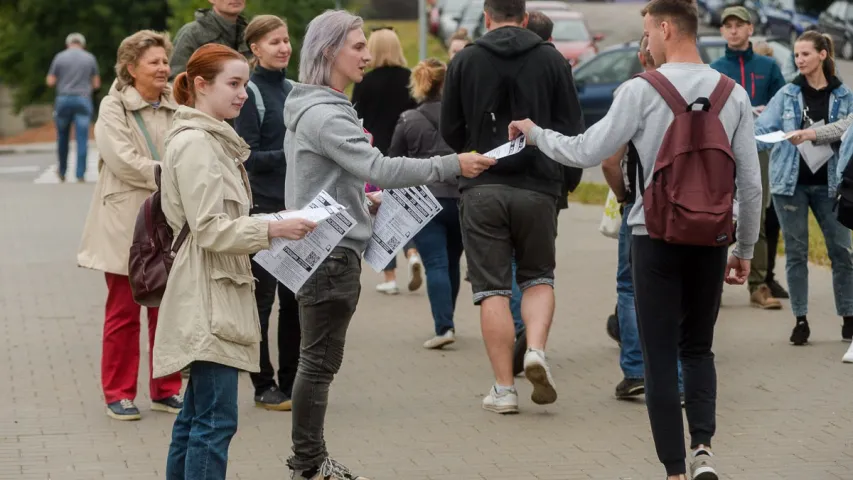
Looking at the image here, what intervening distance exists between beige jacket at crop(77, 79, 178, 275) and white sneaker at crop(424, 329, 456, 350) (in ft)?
7.94

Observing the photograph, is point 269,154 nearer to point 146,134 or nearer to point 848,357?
point 146,134

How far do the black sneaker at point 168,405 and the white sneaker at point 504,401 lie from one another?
1.60 meters

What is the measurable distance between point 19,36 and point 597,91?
20223mm

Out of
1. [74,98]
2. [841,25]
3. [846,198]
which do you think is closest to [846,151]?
[846,198]

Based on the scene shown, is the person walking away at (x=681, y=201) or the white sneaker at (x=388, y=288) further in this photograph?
the white sneaker at (x=388, y=288)

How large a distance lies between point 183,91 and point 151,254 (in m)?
0.60

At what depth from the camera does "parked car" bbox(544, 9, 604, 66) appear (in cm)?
3142

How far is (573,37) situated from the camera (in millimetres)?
32594

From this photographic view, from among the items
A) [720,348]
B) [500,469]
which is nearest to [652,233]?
[500,469]

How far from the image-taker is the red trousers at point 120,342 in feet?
23.6

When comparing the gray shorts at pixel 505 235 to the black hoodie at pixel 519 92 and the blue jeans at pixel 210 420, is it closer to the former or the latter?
the black hoodie at pixel 519 92

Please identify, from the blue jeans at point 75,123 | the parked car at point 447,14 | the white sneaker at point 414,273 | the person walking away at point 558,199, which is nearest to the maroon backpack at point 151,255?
the person walking away at point 558,199

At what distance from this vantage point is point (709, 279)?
5.46 meters

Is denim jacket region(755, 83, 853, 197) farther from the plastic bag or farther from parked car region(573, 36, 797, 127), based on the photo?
parked car region(573, 36, 797, 127)
